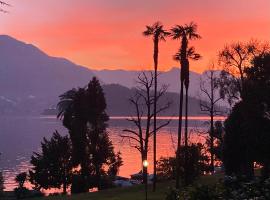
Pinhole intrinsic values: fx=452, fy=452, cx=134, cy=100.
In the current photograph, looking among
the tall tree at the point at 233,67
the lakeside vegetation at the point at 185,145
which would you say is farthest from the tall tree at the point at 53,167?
the tall tree at the point at 233,67

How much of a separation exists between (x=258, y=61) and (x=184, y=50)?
662 centimetres

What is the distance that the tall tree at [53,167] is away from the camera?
70438 mm

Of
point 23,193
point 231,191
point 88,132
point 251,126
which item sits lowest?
point 23,193

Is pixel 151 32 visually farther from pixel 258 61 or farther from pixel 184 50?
pixel 258 61

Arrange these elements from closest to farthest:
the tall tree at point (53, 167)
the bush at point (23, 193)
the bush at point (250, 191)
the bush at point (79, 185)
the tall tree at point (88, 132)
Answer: the bush at point (250, 191) → the bush at point (23, 193) → the bush at point (79, 185) → the tall tree at point (53, 167) → the tall tree at point (88, 132)

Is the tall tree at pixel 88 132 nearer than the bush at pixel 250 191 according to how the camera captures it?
No

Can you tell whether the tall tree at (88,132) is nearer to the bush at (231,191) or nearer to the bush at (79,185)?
the bush at (79,185)

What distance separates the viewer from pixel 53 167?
70.6 m

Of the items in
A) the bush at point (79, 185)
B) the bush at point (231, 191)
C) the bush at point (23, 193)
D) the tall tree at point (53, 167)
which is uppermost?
the bush at point (231, 191)

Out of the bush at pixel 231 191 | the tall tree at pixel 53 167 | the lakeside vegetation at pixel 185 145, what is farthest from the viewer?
the tall tree at pixel 53 167

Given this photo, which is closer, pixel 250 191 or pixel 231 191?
pixel 250 191

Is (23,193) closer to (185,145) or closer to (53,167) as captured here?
(53,167)

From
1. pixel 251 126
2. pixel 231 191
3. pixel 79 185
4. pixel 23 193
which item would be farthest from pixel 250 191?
pixel 23 193

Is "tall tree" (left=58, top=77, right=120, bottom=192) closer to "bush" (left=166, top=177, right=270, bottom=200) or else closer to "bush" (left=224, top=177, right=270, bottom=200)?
"bush" (left=166, top=177, right=270, bottom=200)
